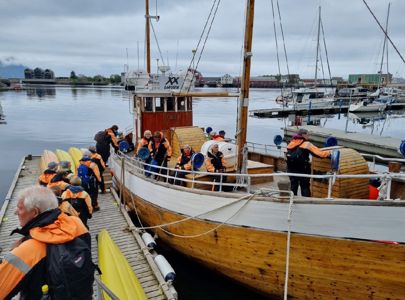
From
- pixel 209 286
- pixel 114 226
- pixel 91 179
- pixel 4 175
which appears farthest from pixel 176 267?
pixel 4 175

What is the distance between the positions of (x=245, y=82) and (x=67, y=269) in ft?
20.4

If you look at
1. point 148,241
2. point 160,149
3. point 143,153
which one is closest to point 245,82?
point 160,149

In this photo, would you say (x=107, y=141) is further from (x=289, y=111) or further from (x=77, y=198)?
(x=289, y=111)

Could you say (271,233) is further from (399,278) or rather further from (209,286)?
(209,286)

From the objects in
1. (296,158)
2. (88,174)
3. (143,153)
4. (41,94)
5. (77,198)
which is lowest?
(88,174)

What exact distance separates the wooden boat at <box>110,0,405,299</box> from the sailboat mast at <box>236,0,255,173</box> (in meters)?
0.02

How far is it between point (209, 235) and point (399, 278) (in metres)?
3.98

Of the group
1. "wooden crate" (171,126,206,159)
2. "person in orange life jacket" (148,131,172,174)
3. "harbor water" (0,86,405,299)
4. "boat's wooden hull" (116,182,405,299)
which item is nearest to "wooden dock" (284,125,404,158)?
"harbor water" (0,86,405,299)

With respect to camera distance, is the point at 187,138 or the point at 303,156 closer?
the point at 303,156

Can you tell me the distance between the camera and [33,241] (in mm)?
2965

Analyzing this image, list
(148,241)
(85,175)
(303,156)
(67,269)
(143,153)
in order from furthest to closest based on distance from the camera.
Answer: (143,153) → (85,175) → (148,241) → (303,156) → (67,269)

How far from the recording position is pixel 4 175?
72.5 ft

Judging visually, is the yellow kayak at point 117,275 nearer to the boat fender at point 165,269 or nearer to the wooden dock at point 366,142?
the boat fender at point 165,269

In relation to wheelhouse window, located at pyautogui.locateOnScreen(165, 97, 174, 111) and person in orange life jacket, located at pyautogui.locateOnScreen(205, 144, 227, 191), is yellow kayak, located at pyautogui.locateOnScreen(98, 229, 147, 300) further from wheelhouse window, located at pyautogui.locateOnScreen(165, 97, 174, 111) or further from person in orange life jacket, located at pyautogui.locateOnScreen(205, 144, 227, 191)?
wheelhouse window, located at pyautogui.locateOnScreen(165, 97, 174, 111)
